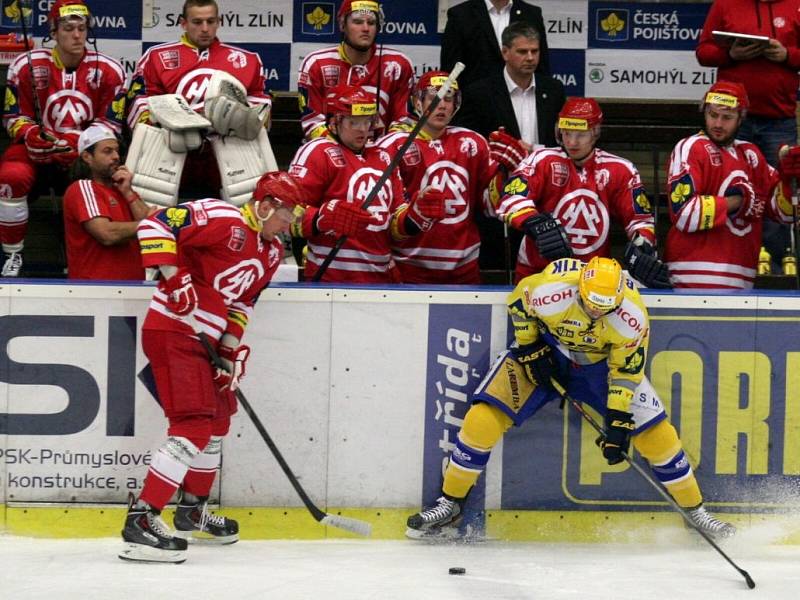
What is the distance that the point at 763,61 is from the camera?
647 centimetres

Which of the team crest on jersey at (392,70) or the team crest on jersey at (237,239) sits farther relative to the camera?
the team crest on jersey at (392,70)

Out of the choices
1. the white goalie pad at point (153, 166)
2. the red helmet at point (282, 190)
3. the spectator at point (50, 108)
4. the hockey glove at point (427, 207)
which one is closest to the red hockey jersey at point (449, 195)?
the hockey glove at point (427, 207)

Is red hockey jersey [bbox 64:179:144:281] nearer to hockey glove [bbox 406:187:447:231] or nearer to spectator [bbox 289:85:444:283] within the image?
spectator [bbox 289:85:444:283]

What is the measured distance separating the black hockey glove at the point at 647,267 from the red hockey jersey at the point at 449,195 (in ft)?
2.00

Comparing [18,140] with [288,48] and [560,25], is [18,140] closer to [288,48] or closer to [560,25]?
[288,48]

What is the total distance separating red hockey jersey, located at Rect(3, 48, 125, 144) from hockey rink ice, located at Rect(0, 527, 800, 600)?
1.83 m

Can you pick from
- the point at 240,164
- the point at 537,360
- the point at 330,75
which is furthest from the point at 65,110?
the point at 537,360

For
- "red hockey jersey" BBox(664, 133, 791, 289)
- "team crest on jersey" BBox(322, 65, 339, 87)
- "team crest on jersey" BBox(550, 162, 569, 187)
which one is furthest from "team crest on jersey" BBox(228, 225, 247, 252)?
"red hockey jersey" BBox(664, 133, 791, 289)

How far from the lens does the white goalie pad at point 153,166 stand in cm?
579

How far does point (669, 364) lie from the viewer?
5.52 metres

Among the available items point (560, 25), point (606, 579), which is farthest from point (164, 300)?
point (560, 25)

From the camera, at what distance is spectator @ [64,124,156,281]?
218 inches

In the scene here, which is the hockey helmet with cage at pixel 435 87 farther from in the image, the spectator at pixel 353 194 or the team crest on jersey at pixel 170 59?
the team crest on jersey at pixel 170 59

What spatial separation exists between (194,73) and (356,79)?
67cm
